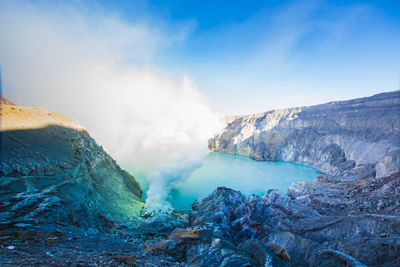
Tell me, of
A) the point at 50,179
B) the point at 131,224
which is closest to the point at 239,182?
the point at 131,224

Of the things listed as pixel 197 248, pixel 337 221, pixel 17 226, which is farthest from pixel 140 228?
pixel 337 221

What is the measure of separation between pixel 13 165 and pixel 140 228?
4.50 metres

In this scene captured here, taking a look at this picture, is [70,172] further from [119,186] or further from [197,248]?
[197,248]

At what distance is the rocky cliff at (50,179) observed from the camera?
4.18m

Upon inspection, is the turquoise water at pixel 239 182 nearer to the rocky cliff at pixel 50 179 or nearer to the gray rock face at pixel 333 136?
the gray rock face at pixel 333 136

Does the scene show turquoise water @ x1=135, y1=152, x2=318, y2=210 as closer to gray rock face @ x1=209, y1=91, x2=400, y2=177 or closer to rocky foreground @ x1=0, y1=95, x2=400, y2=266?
gray rock face @ x1=209, y1=91, x2=400, y2=177

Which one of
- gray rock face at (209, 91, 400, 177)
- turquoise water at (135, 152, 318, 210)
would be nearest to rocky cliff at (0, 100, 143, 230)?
turquoise water at (135, 152, 318, 210)

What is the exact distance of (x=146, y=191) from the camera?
14.8 m

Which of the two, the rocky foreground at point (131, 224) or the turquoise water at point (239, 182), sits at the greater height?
the rocky foreground at point (131, 224)

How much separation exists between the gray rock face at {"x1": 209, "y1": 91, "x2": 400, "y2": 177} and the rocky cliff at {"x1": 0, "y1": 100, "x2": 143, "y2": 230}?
2387 cm

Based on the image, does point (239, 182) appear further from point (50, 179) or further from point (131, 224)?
point (50, 179)

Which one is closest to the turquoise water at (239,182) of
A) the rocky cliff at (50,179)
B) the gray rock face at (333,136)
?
the gray rock face at (333,136)

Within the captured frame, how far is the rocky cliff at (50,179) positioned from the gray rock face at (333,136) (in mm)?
23872

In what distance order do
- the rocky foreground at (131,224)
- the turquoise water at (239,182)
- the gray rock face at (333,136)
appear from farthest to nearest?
the gray rock face at (333,136)
the turquoise water at (239,182)
the rocky foreground at (131,224)
